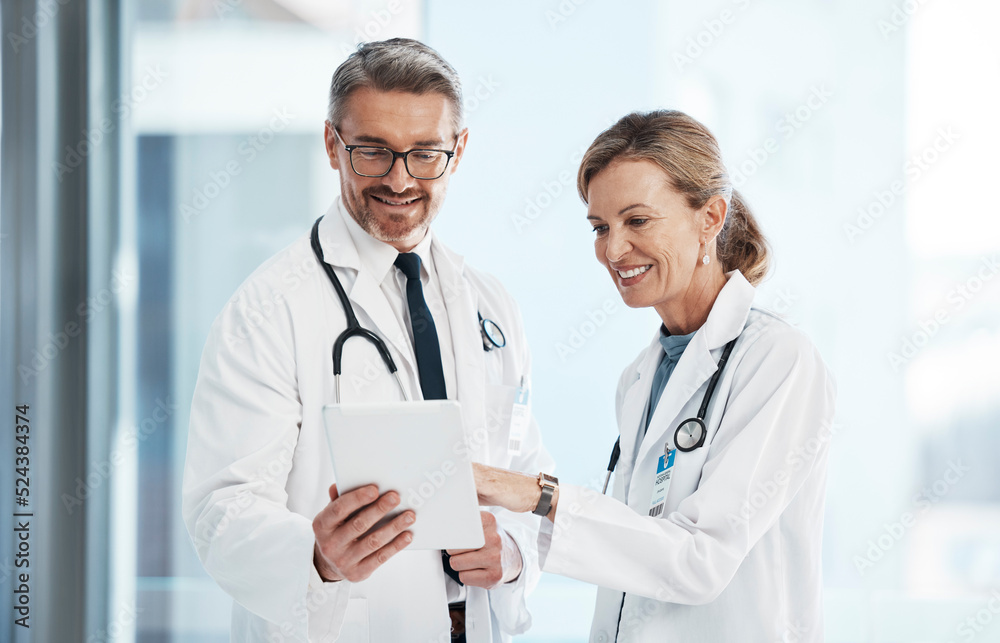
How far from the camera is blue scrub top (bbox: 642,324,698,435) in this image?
4.53ft

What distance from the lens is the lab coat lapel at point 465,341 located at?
143cm

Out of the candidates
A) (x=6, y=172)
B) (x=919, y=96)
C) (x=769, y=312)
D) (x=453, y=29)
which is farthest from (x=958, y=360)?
(x=6, y=172)

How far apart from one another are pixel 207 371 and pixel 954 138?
2355 millimetres

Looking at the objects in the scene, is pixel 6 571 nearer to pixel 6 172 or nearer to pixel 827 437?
pixel 6 172

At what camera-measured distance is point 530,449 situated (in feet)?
5.48

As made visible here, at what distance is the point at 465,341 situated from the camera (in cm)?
149

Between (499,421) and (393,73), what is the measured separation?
0.74 m
